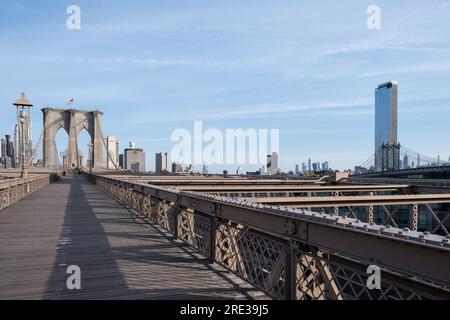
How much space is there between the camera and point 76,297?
5324 mm

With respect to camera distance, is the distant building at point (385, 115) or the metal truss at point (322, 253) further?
the distant building at point (385, 115)

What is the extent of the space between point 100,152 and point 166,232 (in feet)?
388

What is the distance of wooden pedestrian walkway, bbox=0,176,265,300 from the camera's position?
18.2 feet

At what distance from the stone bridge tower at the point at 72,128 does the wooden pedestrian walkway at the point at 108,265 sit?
112 meters

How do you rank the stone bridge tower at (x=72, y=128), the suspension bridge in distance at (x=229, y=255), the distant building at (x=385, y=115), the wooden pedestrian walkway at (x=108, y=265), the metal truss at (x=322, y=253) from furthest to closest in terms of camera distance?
the distant building at (x=385, y=115)
the stone bridge tower at (x=72, y=128)
the wooden pedestrian walkway at (x=108, y=265)
the suspension bridge in distance at (x=229, y=255)
the metal truss at (x=322, y=253)

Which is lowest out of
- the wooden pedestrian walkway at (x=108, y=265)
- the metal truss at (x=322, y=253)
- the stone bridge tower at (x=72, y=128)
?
the wooden pedestrian walkway at (x=108, y=265)

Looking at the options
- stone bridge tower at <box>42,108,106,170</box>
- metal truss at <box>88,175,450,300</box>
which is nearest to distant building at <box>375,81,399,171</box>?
stone bridge tower at <box>42,108,106,170</box>

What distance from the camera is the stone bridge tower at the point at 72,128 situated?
119m

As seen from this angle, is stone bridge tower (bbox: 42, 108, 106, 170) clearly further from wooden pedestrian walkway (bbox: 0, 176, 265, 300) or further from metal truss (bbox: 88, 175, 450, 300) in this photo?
metal truss (bbox: 88, 175, 450, 300)

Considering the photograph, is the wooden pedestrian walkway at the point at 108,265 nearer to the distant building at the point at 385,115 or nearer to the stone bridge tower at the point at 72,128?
the stone bridge tower at the point at 72,128

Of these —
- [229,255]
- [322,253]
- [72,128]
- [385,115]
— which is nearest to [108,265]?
[229,255]

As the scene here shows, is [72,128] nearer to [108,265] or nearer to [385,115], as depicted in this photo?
[385,115]

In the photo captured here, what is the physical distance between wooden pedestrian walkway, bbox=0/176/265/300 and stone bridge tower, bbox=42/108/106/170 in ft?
367

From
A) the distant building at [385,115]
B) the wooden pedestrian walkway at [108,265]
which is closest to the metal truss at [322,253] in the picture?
the wooden pedestrian walkway at [108,265]
